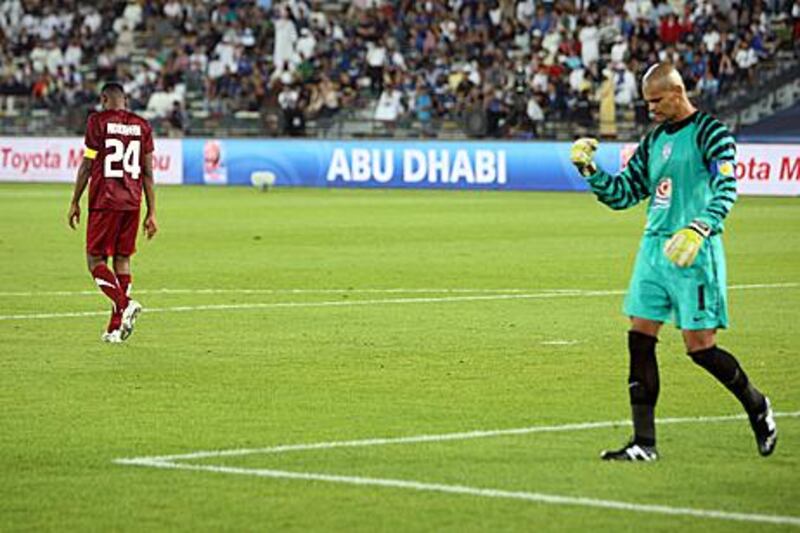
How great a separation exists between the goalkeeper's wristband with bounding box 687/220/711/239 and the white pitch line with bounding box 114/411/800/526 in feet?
5.09

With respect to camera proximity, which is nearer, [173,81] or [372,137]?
[372,137]

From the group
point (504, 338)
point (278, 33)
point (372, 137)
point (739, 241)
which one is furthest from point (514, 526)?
point (278, 33)

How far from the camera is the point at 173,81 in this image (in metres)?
51.6

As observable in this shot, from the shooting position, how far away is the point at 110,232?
51.4ft

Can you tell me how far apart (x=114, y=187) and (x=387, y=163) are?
2763 cm

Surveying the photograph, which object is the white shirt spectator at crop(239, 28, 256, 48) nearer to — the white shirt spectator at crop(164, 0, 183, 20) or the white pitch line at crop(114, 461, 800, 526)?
the white shirt spectator at crop(164, 0, 183, 20)

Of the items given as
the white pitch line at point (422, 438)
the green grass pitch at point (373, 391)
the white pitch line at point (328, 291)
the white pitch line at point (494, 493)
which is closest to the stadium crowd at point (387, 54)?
the green grass pitch at point (373, 391)

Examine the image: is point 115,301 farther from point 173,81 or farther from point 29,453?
point 173,81

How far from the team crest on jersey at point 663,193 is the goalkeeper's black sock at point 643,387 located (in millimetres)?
671

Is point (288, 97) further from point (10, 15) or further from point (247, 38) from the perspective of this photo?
point (10, 15)

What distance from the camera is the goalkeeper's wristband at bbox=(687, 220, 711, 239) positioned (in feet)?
31.2

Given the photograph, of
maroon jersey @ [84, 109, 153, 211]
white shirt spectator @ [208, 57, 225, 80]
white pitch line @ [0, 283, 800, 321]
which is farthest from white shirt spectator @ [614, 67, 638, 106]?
maroon jersey @ [84, 109, 153, 211]

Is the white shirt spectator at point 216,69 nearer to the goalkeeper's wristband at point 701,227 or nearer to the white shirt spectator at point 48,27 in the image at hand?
the white shirt spectator at point 48,27

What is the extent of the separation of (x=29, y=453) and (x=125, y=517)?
184cm
